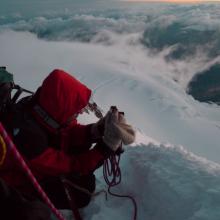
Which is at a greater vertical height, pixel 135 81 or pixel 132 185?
pixel 132 185

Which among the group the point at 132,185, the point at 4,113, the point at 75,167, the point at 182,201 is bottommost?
the point at 132,185

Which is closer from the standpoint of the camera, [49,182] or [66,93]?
[66,93]

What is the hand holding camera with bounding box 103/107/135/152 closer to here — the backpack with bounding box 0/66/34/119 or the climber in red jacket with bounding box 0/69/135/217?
the climber in red jacket with bounding box 0/69/135/217

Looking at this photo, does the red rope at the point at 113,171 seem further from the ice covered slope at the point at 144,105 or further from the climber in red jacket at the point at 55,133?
the ice covered slope at the point at 144,105

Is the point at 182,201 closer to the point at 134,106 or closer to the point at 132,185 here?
the point at 132,185

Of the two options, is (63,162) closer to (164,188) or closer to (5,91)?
(5,91)

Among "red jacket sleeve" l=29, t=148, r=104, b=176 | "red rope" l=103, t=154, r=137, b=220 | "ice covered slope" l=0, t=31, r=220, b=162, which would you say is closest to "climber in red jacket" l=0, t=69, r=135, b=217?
"red jacket sleeve" l=29, t=148, r=104, b=176

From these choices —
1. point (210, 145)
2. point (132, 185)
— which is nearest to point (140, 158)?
point (132, 185)
